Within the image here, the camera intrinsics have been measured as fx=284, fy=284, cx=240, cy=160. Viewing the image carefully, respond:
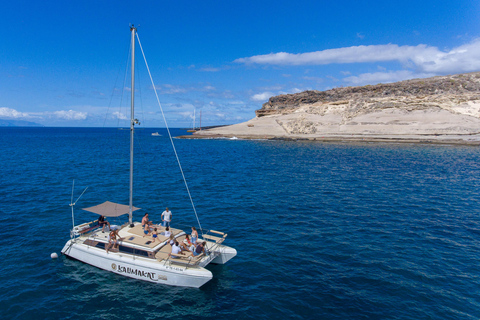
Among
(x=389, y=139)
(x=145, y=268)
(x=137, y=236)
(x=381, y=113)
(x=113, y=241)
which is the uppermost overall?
(x=381, y=113)

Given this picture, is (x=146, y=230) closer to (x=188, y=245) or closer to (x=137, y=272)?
(x=137, y=272)

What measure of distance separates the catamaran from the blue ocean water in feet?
1.91

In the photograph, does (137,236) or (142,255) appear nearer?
(142,255)

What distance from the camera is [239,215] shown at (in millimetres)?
26344

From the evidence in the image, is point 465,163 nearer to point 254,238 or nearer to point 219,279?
point 254,238

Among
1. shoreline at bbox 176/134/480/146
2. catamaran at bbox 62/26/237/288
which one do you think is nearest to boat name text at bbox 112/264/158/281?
catamaran at bbox 62/26/237/288

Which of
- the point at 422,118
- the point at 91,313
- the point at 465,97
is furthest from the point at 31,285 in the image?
the point at 465,97

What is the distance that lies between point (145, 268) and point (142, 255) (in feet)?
2.68

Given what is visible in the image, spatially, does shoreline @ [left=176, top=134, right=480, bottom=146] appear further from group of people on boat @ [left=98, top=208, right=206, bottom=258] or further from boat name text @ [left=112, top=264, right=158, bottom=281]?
boat name text @ [left=112, top=264, right=158, bottom=281]

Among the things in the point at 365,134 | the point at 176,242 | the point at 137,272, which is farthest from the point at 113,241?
the point at 365,134

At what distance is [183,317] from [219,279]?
345 cm

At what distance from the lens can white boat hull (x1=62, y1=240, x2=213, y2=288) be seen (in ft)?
48.9

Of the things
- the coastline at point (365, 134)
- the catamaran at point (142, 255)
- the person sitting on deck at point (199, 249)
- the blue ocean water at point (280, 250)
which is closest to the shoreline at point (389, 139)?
the coastline at point (365, 134)

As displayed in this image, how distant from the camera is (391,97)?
387 feet
